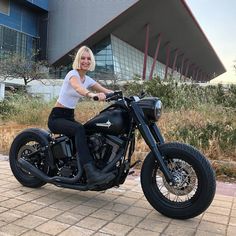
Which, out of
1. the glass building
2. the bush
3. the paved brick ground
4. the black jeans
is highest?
the glass building

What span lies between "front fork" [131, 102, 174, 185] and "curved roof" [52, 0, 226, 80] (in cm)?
4328

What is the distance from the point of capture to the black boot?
4.18 meters

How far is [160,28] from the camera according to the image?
54531 millimetres

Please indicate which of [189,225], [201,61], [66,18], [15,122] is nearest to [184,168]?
[189,225]

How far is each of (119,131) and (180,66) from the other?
71078 millimetres

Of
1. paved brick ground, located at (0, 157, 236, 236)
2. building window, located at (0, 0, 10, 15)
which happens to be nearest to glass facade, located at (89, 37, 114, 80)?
building window, located at (0, 0, 10, 15)

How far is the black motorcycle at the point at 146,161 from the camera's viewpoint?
3980 millimetres

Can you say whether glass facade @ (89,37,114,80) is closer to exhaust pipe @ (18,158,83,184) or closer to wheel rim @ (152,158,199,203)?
exhaust pipe @ (18,158,83,184)

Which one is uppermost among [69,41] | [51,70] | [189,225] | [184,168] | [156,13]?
[156,13]

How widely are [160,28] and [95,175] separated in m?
52.2

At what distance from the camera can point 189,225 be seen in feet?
13.0

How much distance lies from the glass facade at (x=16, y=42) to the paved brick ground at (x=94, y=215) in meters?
41.1

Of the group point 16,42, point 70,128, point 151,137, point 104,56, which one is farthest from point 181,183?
point 16,42

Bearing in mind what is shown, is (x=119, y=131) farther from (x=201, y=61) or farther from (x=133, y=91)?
(x=201, y=61)
